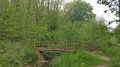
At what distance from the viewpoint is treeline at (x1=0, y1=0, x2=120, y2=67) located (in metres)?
8.10

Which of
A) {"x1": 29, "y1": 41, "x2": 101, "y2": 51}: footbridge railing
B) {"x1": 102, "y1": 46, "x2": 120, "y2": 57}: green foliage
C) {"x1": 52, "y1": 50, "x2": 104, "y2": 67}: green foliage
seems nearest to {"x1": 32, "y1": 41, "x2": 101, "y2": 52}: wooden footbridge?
{"x1": 29, "y1": 41, "x2": 101, "y2": 51}: footbridge railing

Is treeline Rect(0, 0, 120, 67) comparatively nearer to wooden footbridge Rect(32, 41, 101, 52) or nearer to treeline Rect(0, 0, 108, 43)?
treeline Rect(0, 0, 108, 43)

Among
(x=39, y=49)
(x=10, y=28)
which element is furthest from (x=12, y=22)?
(x=39, y=49)

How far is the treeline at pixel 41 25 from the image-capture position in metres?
8.10

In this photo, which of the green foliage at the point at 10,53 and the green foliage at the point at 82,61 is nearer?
the green foliage at the point at 10,53

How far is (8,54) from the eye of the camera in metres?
7.18

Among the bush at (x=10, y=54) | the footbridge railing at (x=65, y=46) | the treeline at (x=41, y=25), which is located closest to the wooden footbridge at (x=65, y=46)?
the footbridge railing at (x=65, y=46)

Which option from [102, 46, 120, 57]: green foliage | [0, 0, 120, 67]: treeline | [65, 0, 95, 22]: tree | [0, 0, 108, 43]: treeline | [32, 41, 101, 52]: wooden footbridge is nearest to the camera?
[0, 0, 120, 67]: treeline

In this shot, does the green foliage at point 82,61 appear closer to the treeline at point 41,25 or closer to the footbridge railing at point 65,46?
the treeline at point 41,25

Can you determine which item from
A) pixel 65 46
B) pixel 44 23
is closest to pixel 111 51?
pixel 65 46

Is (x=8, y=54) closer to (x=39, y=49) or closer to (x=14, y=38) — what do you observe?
(x=14, y=38)

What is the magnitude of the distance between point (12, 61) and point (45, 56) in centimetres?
1562

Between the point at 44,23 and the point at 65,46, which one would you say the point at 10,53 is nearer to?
the point at 65,46

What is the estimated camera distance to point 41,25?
23.4 m
